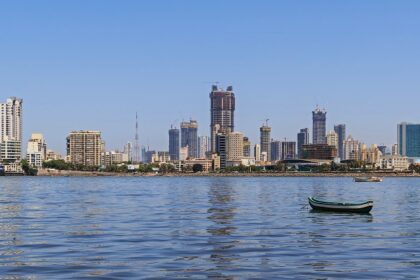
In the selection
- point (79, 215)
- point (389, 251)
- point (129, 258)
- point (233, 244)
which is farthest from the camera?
point (79, 215)

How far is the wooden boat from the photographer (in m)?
→ 72.9

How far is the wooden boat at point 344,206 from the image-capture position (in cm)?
7288

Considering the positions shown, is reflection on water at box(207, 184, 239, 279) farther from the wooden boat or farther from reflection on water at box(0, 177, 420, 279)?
the wooden boat

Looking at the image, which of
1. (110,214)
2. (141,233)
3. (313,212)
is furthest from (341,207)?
(141,233)

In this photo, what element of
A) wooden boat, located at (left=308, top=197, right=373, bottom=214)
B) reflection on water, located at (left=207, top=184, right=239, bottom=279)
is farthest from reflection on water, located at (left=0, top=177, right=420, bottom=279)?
wooden boat, located at (left=308, top=197, right=373, bottom=214)

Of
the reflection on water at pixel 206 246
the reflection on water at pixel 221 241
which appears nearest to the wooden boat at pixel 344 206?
the reflection on water at pixel 206 246

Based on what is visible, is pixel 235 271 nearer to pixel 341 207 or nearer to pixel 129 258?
pixel 129 258

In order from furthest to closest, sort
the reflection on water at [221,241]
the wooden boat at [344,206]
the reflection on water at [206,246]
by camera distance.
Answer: the wooden boat at [344,206] → the reflection on water at [221,241] → the reflection on water at [206,246]

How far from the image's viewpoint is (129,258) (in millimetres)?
36781

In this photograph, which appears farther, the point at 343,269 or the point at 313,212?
the point at 313,212

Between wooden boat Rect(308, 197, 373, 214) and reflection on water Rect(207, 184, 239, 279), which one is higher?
wooden boat Rect(308, 197, 373, 214)

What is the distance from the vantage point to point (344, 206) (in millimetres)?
74188

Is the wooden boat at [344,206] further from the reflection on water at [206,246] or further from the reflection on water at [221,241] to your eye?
the reflection on water at [221,241]

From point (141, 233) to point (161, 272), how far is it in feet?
55.5
